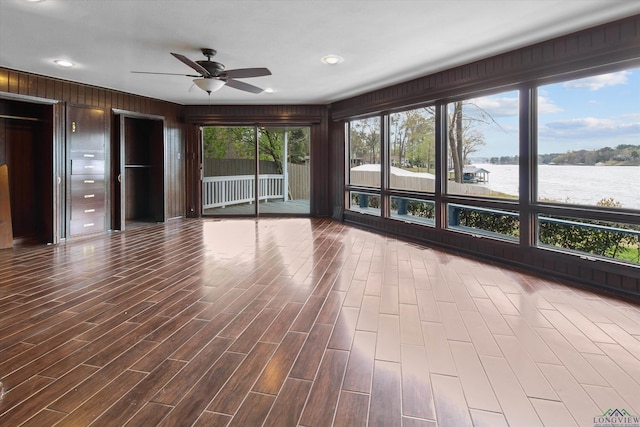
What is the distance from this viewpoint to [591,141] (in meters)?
3.77

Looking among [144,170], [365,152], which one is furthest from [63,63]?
[365,152]

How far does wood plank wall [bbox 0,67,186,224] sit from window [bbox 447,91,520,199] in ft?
18.3

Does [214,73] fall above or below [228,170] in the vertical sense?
above

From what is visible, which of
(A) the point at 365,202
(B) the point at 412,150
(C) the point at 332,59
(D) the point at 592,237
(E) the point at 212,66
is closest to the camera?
(D) the point at 592,237

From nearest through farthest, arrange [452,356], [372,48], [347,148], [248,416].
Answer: [248,416]
[452,356]
[372,48]
[347,148]

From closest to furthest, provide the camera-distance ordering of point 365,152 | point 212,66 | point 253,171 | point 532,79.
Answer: point 532,79 → point 212,66 → point 365,152 → point 253,171

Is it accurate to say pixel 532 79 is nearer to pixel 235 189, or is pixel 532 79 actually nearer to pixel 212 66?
pixel 212 66

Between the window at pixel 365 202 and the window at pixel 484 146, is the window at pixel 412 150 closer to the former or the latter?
the window at pixel 484 146

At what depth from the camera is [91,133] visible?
20.0 feet

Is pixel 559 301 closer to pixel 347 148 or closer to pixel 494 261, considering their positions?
pixel 494 261

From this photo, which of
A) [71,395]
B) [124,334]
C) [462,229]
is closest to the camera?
[71,395]

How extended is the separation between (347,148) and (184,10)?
4.80 metres

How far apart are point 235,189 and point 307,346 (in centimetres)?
832

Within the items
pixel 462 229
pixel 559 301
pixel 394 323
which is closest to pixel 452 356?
pixel 394 323
